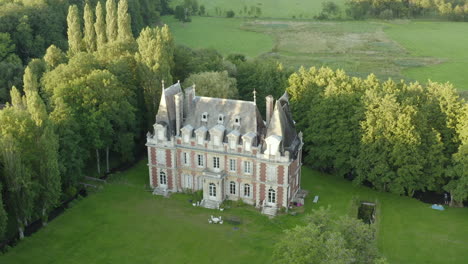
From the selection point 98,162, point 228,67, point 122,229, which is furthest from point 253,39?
point 122,229

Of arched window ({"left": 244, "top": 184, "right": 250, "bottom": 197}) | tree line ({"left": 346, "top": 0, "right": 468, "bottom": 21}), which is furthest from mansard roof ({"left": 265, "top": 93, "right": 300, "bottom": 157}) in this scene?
tree line ({"left": 346, "top": 0, "right": 468, "bottom": 21})

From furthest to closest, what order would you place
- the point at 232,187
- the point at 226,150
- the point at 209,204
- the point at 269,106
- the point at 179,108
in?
the point at 232,187 → the point at 209,204 → the point at 179,108 → the point at 226,150 → the point at 269,106

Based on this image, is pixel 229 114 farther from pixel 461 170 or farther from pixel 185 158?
pixel 461 170

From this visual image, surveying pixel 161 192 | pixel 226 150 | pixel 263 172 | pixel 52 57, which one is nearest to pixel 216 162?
pixel 226 150

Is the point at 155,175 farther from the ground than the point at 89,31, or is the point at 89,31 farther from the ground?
the point at 89,31

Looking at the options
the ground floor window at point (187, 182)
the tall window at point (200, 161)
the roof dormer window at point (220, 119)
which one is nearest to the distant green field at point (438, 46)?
the roof dormer window at point (220, 119)
